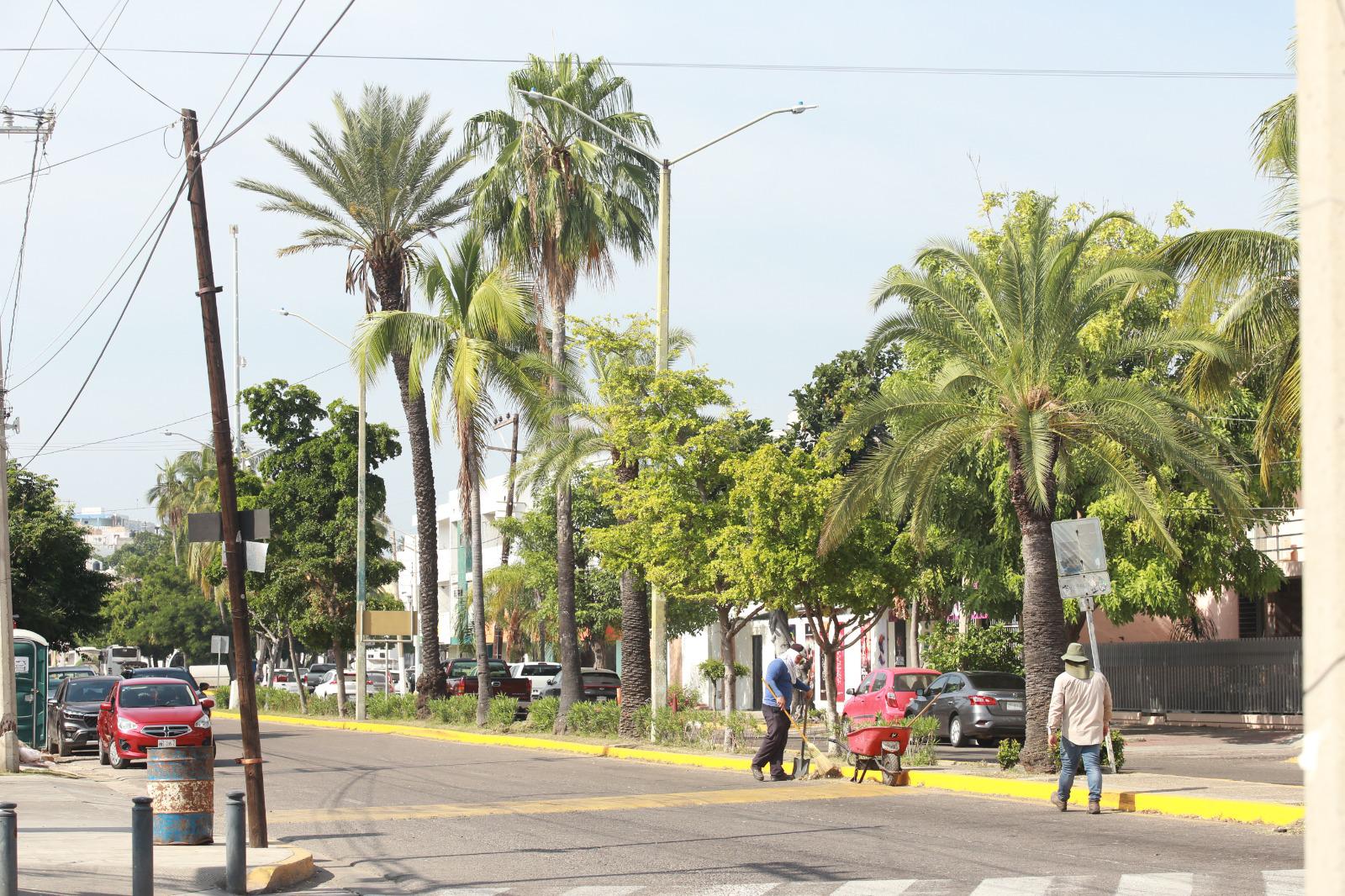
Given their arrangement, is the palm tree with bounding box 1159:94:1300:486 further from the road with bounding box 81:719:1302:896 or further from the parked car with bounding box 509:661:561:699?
the parked car with bounding box 509:661:561:699

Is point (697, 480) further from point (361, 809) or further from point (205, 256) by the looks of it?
point (205, 256)

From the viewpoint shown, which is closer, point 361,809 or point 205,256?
point 205,256

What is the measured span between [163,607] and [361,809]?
290 ft

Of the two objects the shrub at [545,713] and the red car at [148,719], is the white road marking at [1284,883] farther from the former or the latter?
the shrub at [545,713]

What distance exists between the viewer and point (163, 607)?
101 metres

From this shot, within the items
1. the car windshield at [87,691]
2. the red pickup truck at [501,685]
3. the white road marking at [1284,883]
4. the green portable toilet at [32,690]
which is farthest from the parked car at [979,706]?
the green portable toilet at [32,690]

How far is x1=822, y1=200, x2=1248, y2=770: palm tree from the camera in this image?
19.5 metres

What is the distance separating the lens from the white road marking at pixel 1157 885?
10.2m

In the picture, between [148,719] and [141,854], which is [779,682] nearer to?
[141,854]

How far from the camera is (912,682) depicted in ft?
102

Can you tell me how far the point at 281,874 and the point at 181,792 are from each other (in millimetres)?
2399

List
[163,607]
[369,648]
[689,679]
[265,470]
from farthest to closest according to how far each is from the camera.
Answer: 1. [163,607]
2. [369,648]
3. [689,679]
4. [265,470]

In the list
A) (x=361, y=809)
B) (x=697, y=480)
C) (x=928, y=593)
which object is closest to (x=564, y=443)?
(x=697, y=480)

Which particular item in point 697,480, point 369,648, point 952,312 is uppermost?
point 952,312
